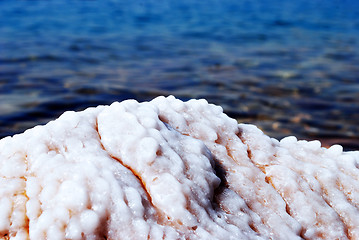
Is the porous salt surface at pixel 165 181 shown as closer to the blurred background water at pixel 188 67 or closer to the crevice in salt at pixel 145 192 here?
the crevice in salt at pixel 145 192

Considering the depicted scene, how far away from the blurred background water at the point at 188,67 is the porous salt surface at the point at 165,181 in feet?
6.18

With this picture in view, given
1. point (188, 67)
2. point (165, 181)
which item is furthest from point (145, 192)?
point (188, 67)

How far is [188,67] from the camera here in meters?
6.22

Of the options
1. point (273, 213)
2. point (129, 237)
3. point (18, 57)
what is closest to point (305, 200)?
point (273, 213)

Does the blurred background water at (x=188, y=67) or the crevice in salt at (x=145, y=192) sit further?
the blurred background water at (x=188, y=67)

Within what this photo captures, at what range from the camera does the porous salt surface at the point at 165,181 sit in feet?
3.93

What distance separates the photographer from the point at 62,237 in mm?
1143

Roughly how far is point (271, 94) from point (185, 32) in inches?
209

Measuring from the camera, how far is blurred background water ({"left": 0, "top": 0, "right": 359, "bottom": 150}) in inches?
160

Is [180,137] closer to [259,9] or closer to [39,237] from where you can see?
[39,237]

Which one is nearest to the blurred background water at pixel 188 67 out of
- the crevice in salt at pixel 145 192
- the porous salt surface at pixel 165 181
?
the porous salt surface at pixel 165 181

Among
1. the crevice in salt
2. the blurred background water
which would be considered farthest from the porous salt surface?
the blurred background water

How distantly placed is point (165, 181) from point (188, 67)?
5.00 m

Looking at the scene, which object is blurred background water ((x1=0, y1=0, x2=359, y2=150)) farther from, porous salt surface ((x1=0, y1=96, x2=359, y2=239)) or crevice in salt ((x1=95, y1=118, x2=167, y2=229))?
crevice in salt ((x1=95, y1=118, x2=167, y2=229))
